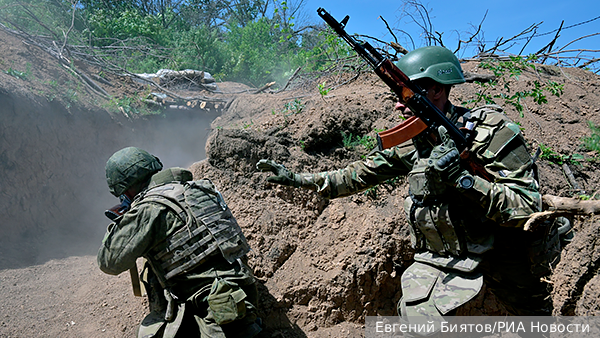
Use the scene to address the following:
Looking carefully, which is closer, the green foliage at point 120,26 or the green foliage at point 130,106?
the green foliage at point 130,106

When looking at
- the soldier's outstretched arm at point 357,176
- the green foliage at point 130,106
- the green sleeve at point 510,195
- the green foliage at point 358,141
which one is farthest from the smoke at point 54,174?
the green sleeve at point 510,195

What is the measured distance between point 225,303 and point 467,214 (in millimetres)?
1730

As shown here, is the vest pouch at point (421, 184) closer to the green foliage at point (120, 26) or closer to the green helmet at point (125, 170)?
the green helmet at point (125, 170)

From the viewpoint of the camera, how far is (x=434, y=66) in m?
2.67

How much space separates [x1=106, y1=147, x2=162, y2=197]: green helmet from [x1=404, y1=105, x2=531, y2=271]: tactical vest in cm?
214

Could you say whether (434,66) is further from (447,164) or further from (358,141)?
(358,141)

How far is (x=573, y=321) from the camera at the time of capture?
2867 mm

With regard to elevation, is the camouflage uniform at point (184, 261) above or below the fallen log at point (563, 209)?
above

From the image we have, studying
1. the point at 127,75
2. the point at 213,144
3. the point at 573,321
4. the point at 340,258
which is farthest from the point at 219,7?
the point at 573,321

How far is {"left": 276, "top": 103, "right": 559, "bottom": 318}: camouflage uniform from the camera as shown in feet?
7.51

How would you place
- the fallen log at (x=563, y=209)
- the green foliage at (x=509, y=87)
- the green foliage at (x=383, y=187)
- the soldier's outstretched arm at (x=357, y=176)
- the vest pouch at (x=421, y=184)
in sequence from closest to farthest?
the fallen log at (x=563, y=209)
the vest pouch at (x=421, y=184)
the soldier's outstretched arm at (x=357, y=176)
the green foliage at (x=383, y=187)
the green foliage at (x=509, y=87)

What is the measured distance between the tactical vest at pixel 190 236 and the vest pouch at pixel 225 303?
23 cm

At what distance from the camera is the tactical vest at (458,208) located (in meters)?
2.43

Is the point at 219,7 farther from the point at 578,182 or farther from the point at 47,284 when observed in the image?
the point at 578,182
